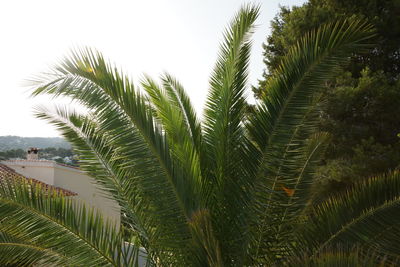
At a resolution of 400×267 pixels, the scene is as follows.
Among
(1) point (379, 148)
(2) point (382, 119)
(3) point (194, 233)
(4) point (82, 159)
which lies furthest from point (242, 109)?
(2) point (382, 119)

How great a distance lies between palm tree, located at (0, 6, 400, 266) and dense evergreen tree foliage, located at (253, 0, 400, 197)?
6.77 metres

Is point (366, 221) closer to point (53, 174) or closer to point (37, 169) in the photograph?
point (53, 174)

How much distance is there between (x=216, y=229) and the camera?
4.23 metres

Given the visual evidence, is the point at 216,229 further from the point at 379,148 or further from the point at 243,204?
the point at 379,148

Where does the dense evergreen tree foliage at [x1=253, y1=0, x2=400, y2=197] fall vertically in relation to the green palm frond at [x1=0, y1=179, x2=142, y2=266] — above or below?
above

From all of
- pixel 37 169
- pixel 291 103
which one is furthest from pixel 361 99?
pixel 37 169

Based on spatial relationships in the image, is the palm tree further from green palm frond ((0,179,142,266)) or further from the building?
the building

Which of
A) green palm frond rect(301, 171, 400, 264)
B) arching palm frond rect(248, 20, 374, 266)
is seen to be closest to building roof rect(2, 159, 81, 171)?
arching palm frond rect(248, 20, 374, 266)

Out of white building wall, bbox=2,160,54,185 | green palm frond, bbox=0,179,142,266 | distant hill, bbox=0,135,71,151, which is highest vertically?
distant hill, bbox=0,135,71,151

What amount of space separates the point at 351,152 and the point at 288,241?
7501 millimetres

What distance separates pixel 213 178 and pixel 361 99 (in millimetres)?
8150

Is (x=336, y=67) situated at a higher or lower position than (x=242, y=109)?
higher

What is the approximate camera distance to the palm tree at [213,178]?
380 centimetres

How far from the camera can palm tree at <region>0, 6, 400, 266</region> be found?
380 cm
